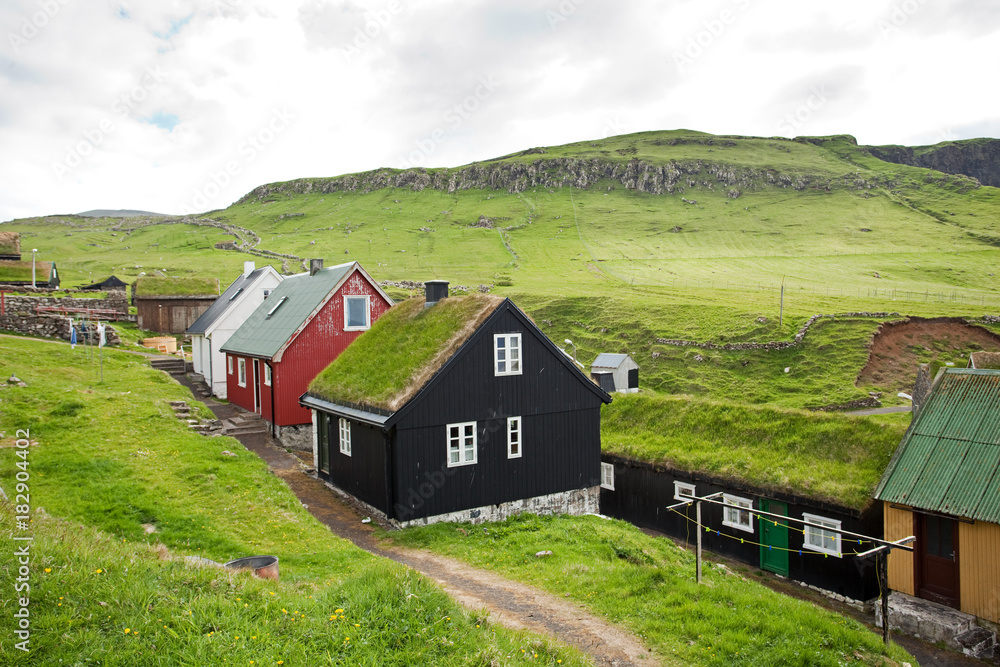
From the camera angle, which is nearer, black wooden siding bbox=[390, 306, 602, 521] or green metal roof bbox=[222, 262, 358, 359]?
black wooden siding bbox=[390, 306, 602, 521]

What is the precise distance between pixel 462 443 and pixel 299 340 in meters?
13.7

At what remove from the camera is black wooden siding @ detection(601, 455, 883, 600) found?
17.9m

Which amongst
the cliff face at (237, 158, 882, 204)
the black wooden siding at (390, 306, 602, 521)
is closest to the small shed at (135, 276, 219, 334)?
the black wooden siding at (390, 306, 602, 521)

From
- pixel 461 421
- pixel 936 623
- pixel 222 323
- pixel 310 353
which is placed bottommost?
pixel 936 623

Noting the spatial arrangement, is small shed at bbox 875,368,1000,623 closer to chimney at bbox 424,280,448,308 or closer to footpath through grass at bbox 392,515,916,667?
footpath through grass at bbox 392,515,916,667

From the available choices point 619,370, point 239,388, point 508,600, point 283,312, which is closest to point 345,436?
point 508,600

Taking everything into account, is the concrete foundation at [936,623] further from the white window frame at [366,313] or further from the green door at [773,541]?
the white window frame at [366,313]

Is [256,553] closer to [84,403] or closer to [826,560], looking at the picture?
[84,403]

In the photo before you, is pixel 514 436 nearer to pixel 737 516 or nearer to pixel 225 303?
pixel 737 516

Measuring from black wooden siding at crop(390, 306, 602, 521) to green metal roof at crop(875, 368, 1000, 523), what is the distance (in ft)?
30.9

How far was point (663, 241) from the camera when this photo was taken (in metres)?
113

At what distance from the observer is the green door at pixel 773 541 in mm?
19953

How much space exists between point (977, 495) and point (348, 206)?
16212 cm

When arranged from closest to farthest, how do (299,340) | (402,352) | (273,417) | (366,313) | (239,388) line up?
(402,352), (273,417), (299,340), (366,313), (239,388)
